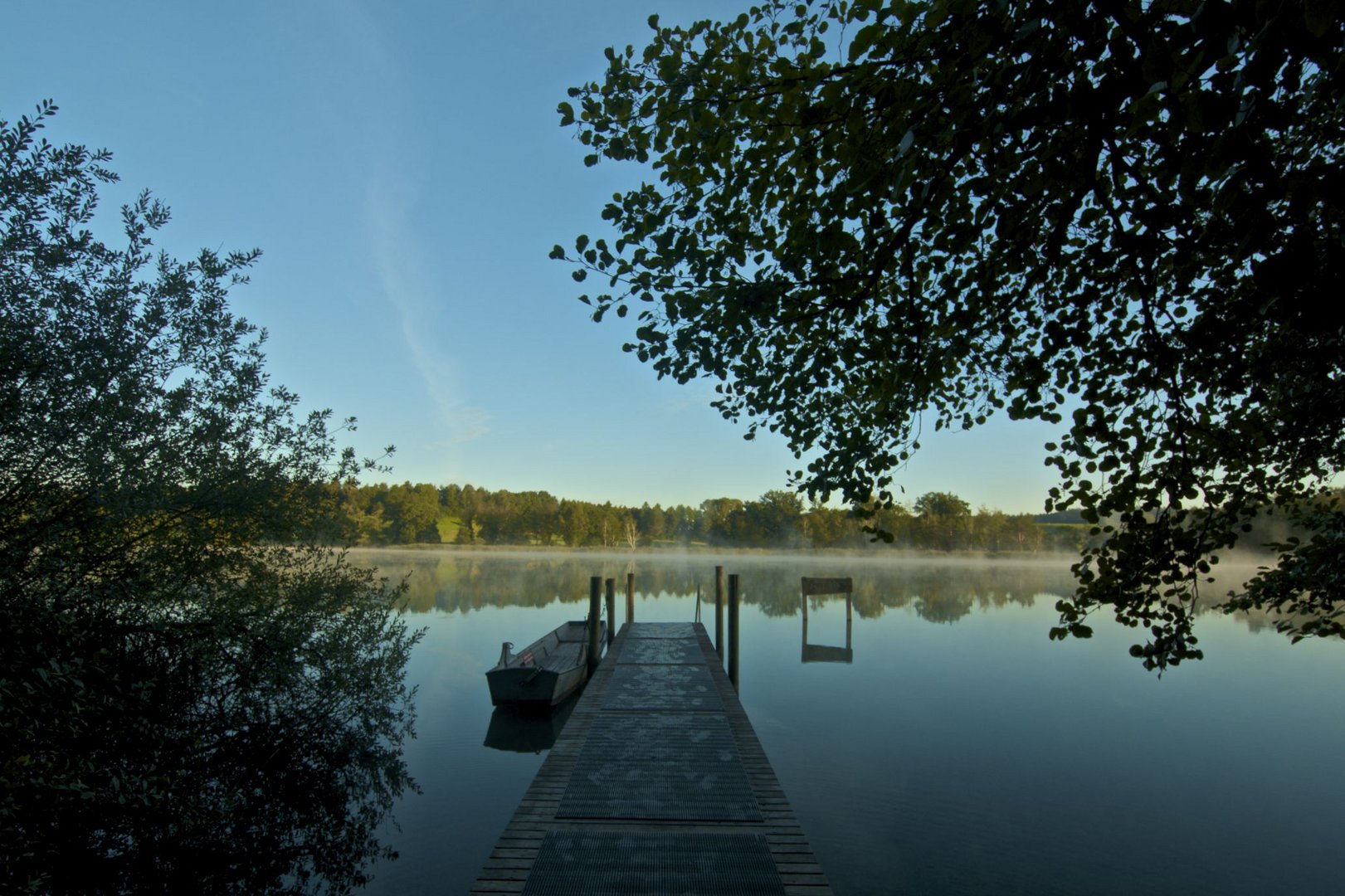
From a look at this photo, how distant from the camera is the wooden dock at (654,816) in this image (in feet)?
16.5

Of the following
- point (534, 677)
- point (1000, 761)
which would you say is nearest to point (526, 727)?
point (534, 677)

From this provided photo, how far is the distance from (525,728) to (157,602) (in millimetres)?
9743

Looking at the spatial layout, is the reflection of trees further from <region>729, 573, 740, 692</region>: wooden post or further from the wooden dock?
the wooden dock

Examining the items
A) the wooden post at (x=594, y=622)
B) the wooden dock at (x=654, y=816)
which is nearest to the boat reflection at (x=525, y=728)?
the wooden post at (x=594, y=622)

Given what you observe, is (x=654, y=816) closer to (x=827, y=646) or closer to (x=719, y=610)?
(x=719, y=610)

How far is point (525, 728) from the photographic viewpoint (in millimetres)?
14594

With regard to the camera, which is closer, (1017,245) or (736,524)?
(1017,245)

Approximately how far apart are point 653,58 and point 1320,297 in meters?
3.34

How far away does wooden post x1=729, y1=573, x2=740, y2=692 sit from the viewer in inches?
627

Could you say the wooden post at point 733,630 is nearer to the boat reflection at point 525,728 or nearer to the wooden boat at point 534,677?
the wooden boat at point 534,677

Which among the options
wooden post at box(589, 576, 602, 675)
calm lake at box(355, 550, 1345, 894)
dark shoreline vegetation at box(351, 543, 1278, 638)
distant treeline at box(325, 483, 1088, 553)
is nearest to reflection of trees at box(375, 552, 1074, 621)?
dark shoreline vegetation at box(351, 543, 1278, 638)

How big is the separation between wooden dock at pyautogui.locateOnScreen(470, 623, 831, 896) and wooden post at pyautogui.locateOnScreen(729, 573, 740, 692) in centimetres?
573

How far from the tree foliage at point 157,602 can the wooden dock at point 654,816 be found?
263 cm

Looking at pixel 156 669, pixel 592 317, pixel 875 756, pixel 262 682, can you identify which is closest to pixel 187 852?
pixel 262 682
